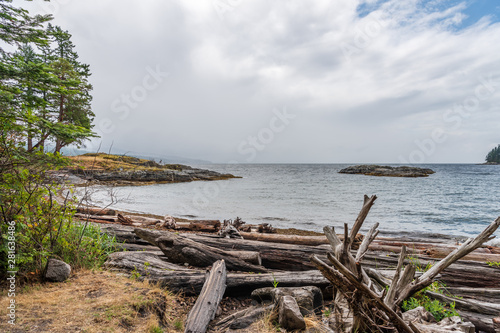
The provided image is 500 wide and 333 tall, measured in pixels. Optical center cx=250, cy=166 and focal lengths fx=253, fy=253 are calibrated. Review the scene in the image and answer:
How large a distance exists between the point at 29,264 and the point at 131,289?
73.3 inches

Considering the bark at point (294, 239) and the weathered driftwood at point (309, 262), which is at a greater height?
the weathered driftwood at point (309, 262)

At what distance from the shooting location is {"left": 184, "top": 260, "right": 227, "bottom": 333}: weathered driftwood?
3723 millimetres

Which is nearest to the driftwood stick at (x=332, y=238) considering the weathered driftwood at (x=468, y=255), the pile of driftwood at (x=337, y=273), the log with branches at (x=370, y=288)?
the pile of driftwood at (x=337, y=273)

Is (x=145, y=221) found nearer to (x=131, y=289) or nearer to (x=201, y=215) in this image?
(x=201, y=215)

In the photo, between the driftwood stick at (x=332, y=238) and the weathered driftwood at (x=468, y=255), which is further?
the weathered driftwood at (x=468, y=255)

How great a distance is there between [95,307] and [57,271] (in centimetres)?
133

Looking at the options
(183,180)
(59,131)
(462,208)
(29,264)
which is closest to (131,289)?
(29,264)

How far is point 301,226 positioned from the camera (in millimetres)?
15211

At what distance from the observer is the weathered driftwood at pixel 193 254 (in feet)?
19.5

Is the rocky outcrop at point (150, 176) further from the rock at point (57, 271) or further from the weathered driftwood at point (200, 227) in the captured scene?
the rock at point (57, 271)

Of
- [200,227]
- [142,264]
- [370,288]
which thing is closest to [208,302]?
[142,264]

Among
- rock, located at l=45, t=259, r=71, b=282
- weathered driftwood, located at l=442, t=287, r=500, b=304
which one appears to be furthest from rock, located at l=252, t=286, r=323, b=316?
rock, located at l=45, t=259, r=71, b=282

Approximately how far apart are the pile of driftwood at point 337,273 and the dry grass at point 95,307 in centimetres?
51

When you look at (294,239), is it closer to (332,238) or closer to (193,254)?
(193,254)
